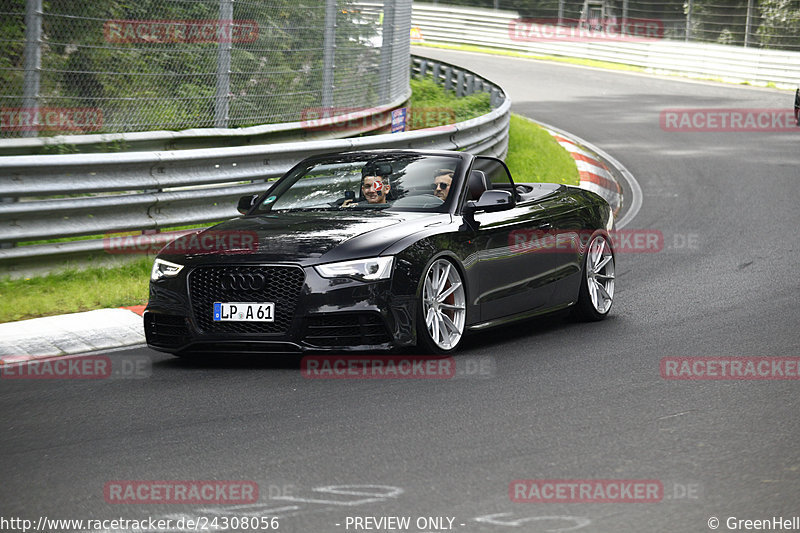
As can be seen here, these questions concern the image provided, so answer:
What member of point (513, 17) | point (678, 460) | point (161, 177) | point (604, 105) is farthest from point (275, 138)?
point (513, 17)

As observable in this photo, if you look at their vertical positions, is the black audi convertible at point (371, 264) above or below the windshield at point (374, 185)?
below

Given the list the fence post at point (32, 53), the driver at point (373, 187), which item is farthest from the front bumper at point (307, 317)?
the fence post at point (32, 53)

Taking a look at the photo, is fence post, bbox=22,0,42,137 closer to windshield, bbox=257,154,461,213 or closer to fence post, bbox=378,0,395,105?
windshield, bbox=257,154,461,213

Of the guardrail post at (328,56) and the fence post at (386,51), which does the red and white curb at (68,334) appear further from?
the fence post at (386,51)

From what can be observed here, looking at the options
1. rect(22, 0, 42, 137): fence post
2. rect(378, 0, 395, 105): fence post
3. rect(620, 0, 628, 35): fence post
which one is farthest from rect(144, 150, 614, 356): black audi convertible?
rect(620, 0, 628, 35): fence post

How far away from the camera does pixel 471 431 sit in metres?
6.31

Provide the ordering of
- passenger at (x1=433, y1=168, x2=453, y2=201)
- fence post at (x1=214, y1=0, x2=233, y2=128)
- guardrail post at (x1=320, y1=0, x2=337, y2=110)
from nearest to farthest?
passenger at (x1=433, y1=168, x2=453, y2=201), fence post at (x1=214, y1=0, x2=233, y2=128), guardrail post at (x1=320, y1=0, x2=337, y2=110)

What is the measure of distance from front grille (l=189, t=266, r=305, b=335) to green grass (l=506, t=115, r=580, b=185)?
10278 mm

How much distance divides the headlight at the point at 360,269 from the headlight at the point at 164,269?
3.24 feet

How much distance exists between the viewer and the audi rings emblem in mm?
7793

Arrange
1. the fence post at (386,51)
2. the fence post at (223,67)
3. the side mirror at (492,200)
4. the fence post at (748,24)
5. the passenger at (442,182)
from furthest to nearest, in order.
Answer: the fence post at (748,24) < the fence post at (386,51) < the fence post at (223,67) < the passenger at (442,182) < the side mirror at (492,200)

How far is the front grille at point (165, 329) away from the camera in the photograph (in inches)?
316

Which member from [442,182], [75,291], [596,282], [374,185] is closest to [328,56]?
[75,291]

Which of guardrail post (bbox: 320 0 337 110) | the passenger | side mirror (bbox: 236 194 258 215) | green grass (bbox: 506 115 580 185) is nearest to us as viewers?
the passenger
